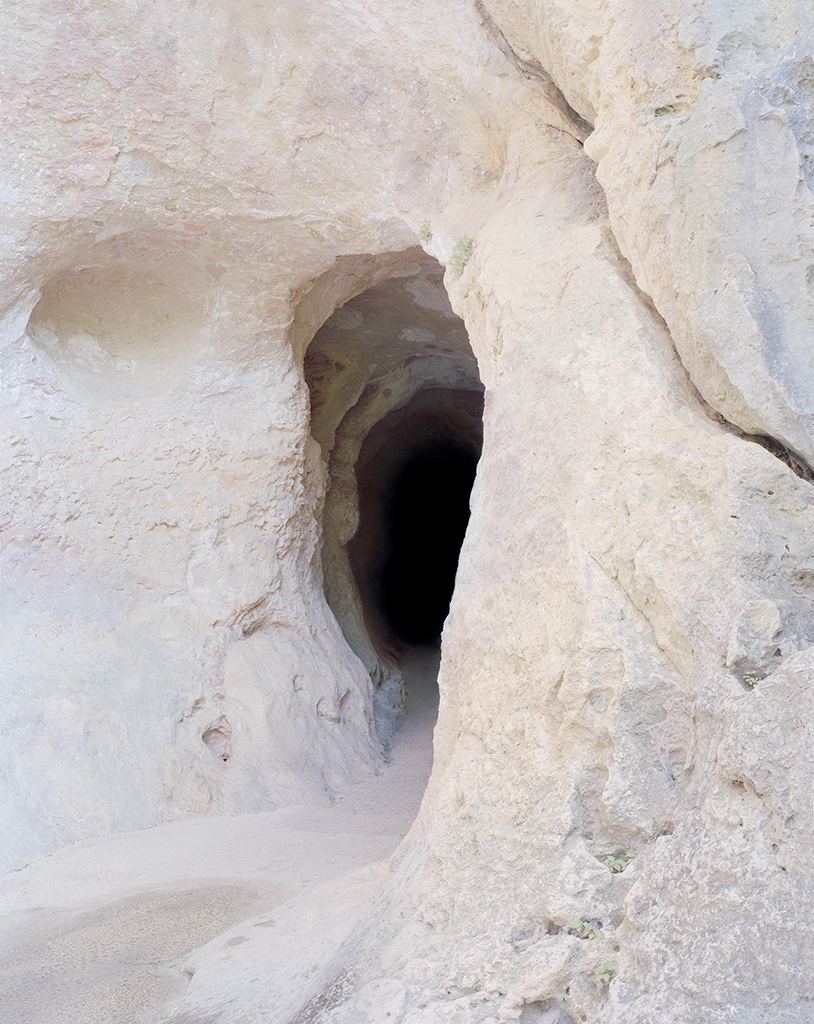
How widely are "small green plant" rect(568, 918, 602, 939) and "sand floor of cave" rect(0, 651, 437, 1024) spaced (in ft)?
5.11

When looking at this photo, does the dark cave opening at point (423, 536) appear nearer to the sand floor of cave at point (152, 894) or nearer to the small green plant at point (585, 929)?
the sand floor of cave at point (152, 894)

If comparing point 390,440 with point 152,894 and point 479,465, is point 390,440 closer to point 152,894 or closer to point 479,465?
point 479,465

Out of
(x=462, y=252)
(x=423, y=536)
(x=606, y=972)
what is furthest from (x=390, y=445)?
(x=606, y=972)

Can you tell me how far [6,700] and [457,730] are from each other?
2.95 m

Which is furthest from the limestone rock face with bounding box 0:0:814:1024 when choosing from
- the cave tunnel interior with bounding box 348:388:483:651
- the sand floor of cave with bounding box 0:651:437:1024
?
the cave tunnel interior with bounding box 348:388:483:651

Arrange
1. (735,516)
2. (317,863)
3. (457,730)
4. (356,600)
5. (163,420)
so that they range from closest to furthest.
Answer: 1. (735,516)
2. (457,730)
3. (317,863)
4. (163,420)
5. (356,600)

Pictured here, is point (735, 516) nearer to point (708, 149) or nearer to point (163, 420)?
point (708, 149)

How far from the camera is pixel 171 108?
13.4 ft

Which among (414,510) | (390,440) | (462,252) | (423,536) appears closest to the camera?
(462,252)

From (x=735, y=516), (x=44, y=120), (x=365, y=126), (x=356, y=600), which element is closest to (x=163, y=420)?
(x=44, y=120)

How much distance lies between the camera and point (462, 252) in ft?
12.2

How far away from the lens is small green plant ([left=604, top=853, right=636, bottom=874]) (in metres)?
1.83

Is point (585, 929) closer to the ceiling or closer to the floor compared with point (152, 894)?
closer to the ceiling

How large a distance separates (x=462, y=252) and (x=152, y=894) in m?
3.42
